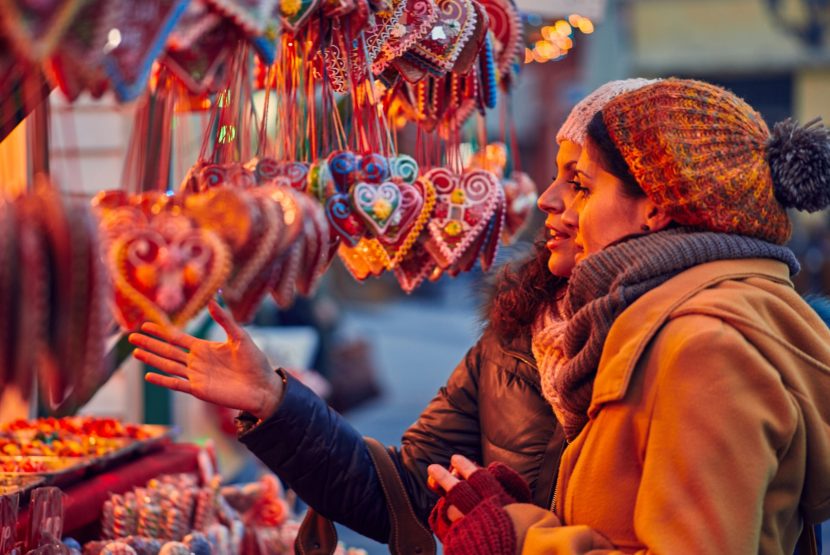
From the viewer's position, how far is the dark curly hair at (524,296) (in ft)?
5.90

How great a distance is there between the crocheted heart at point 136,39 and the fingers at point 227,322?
1.68 ft

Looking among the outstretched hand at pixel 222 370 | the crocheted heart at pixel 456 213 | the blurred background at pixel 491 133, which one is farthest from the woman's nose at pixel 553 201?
the blurred background at pixel 491 133

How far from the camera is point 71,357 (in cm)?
112

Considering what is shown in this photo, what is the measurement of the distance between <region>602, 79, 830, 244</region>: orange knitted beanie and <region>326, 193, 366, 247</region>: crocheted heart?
0.49 meters

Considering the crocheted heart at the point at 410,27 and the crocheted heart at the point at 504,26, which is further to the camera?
the crocheted heart at the point at 504,26

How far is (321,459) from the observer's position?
68.9 inches

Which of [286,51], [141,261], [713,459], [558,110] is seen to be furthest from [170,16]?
[558,110]

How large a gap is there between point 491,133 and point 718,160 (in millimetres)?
13111

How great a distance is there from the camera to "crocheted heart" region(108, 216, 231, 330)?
4.04 feet

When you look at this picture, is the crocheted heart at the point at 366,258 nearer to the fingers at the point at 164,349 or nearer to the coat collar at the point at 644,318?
→ the fingers at the point at 164,349

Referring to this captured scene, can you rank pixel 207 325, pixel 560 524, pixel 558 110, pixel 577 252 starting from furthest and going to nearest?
pixel 558 110, pixel 207 325, pixel 577 252, pixel 560 524

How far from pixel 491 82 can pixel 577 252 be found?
1.38ft

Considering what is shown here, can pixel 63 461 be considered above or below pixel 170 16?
below

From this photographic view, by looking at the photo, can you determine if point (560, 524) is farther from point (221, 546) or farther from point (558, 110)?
point (558, 110)
